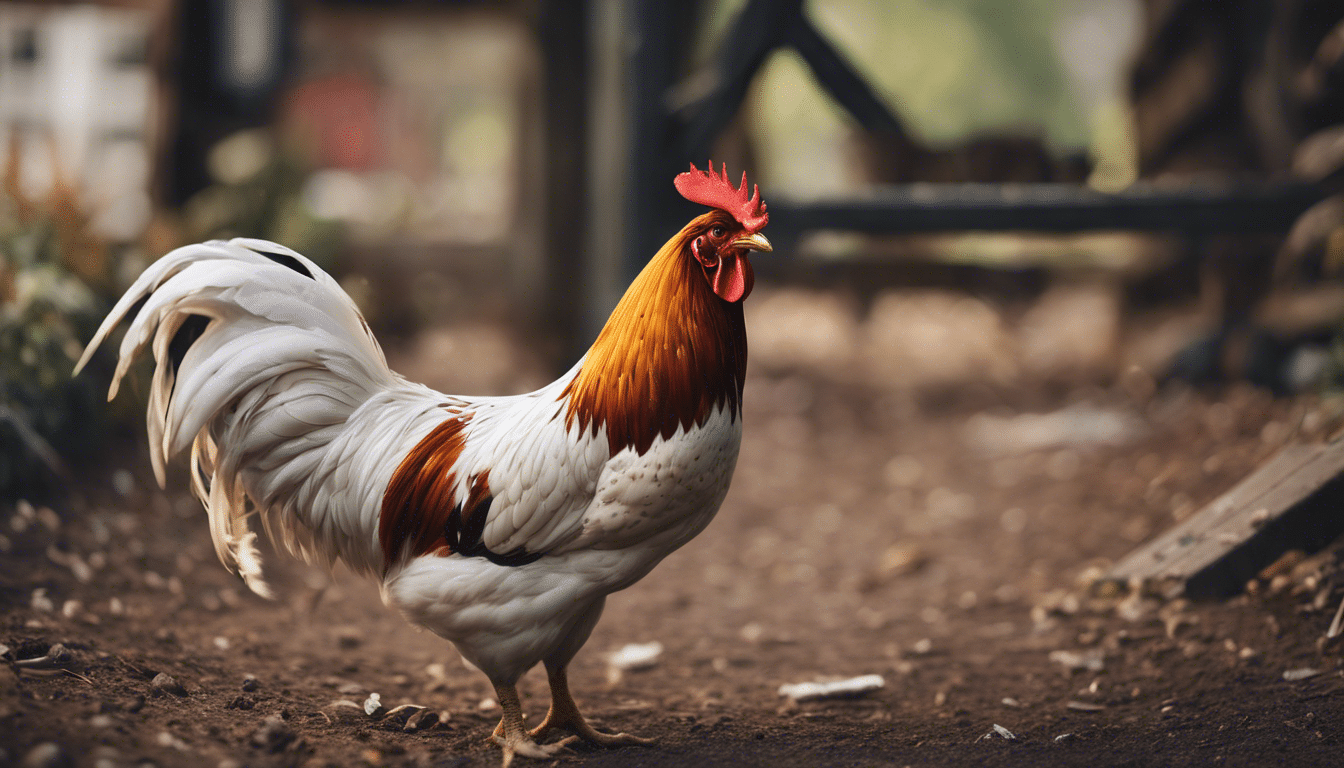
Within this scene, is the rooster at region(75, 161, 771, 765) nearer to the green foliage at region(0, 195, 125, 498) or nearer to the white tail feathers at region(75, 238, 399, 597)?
the white tail feathers at region(75, 238, 399, 597)

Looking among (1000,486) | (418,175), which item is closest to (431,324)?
(1000,486)

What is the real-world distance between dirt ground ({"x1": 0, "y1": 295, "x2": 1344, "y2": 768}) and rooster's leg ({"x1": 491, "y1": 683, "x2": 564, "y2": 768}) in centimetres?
7

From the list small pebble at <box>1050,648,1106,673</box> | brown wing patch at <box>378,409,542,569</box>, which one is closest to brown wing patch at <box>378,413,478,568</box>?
brown wing patch at <box>378,409,542,569</box>

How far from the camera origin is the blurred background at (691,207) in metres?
4.41

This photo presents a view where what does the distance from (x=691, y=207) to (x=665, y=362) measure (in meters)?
2.43

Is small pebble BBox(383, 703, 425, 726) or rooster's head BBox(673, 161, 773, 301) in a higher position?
rooster's head BBox(673, 161, 773, 301)

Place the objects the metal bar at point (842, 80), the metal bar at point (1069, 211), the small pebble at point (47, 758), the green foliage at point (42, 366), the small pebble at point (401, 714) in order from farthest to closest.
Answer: the metal bar at point (1069, 211)
the metal bar at point (842, 80)
the green foliage at point (42, 366)
the small pebble at point (401, 714)
the small pebble at point (47, 758)

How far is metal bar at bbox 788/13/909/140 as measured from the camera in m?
4.17

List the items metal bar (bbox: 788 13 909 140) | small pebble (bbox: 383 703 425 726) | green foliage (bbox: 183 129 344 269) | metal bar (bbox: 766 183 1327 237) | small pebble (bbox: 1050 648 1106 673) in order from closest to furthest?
small pebble (bbox: 383 703 425 726) → small pebble (bbox: 1050 648 1106 673) → metal bar (bbox: 788 13 909 140) → metal bar (bbox: 766 183 1327 237) → green foliage (bbox: 183 129 344 269)

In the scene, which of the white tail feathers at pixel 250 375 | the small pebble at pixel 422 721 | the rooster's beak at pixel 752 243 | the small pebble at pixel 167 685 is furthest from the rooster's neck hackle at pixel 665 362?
the small pebble at pixel 167 685

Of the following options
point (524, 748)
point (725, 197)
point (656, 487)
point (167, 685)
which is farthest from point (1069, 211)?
point (167, 685)

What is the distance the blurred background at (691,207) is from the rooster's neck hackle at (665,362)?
2.17 metres

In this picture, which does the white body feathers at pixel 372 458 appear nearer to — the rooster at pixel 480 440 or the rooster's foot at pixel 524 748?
the rooster at pixel 480 440

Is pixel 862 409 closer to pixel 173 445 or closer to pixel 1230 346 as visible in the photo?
pixel 1230 346
